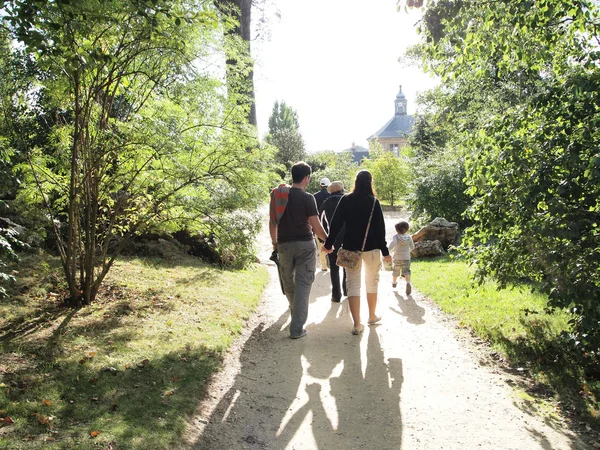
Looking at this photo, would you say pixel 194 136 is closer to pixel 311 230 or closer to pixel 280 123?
pixel 311 230

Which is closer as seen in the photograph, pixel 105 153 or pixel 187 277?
pixel 105 153

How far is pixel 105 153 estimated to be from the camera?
588 centimetres

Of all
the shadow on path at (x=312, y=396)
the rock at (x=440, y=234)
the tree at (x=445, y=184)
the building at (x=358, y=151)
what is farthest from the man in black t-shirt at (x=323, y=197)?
the building at (x=358, y=151)

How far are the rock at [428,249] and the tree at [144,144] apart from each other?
7.52m

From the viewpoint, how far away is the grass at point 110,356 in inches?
138

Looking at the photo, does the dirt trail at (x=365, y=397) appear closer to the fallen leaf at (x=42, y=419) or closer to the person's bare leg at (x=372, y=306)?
the person's bare leg at (x=372, y=306)

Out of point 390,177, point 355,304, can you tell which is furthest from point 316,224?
point 390,177

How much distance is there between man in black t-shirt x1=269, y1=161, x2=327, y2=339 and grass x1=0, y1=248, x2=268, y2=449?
105cm

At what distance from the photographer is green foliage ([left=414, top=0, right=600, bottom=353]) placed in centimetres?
421

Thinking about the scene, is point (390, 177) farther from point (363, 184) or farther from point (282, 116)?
point (282, 116)

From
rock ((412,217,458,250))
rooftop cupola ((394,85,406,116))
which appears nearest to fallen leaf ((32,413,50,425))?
rock ((412,217,458,250))

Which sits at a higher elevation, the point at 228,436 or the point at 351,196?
the point at 351,196

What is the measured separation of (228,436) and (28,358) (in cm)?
218

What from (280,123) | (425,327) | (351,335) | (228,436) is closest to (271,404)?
(228,436)
